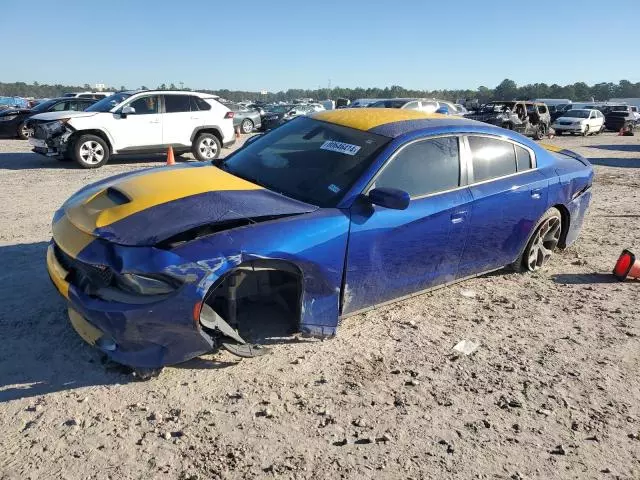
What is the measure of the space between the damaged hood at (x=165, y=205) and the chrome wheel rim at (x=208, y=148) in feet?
27.4

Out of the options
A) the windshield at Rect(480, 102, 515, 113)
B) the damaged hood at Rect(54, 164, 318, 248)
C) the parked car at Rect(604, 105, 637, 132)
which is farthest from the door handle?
the parked car at Rect(604, 105, 637, 132)

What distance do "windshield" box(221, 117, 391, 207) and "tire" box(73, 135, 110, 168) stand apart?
7445mm

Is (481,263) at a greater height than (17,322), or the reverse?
(481,263)

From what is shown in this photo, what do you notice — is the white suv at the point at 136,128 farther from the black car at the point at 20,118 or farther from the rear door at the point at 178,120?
the black car at the point at 20,118

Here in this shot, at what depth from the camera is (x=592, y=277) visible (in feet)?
16.9

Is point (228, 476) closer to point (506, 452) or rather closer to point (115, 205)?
Result: point (506, 452)

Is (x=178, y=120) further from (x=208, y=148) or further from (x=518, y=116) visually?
(x=518, y=116)

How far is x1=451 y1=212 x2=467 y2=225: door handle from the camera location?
3910mm

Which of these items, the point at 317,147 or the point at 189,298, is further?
the point at 317,147

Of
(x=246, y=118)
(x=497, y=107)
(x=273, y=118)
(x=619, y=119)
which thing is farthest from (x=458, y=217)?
(x=619, y=119)

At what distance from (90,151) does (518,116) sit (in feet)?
→ 55.9

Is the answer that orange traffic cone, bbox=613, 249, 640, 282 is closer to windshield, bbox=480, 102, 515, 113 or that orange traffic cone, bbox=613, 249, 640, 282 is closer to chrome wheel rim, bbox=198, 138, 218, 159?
chrome wheel rim, bbox=198, 138, 218, 159

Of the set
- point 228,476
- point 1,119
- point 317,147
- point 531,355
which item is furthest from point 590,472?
point 1,119

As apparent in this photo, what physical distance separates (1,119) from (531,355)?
715 inches
